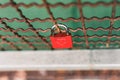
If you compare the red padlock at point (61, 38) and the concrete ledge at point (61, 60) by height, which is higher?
the red padlock at point (61, 38)

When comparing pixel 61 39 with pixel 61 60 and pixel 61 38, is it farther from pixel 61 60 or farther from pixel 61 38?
pixel 61 60

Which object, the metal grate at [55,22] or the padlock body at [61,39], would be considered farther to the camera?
the padlock body at [61,39]

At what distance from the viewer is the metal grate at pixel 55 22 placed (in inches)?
67.4

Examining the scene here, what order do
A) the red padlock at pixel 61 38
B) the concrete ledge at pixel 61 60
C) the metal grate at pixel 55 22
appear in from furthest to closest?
the concrete ledge at pixel 61 60
the red padlock at pixel 61 38
the metal grate at pixel 55 22

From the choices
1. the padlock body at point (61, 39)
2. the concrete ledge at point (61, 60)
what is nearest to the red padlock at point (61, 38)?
the padlock body at point (61, 39)

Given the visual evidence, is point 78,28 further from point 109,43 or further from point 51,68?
point 51,68

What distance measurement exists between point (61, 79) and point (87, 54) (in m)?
0.38

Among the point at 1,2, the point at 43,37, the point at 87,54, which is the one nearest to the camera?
the point at 1,2

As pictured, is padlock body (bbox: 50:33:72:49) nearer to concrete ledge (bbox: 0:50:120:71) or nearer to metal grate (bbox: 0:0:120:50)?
metal grate (bbox: 0:0:120:50)

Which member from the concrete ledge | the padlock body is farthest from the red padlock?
the concrete ledge

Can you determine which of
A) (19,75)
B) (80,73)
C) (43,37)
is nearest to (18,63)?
(19,75)

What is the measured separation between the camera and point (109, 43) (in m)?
2.27

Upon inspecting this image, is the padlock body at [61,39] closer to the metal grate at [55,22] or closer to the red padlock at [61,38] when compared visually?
the red padlock at [61,38]

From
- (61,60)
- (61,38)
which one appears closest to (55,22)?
(61,38)
